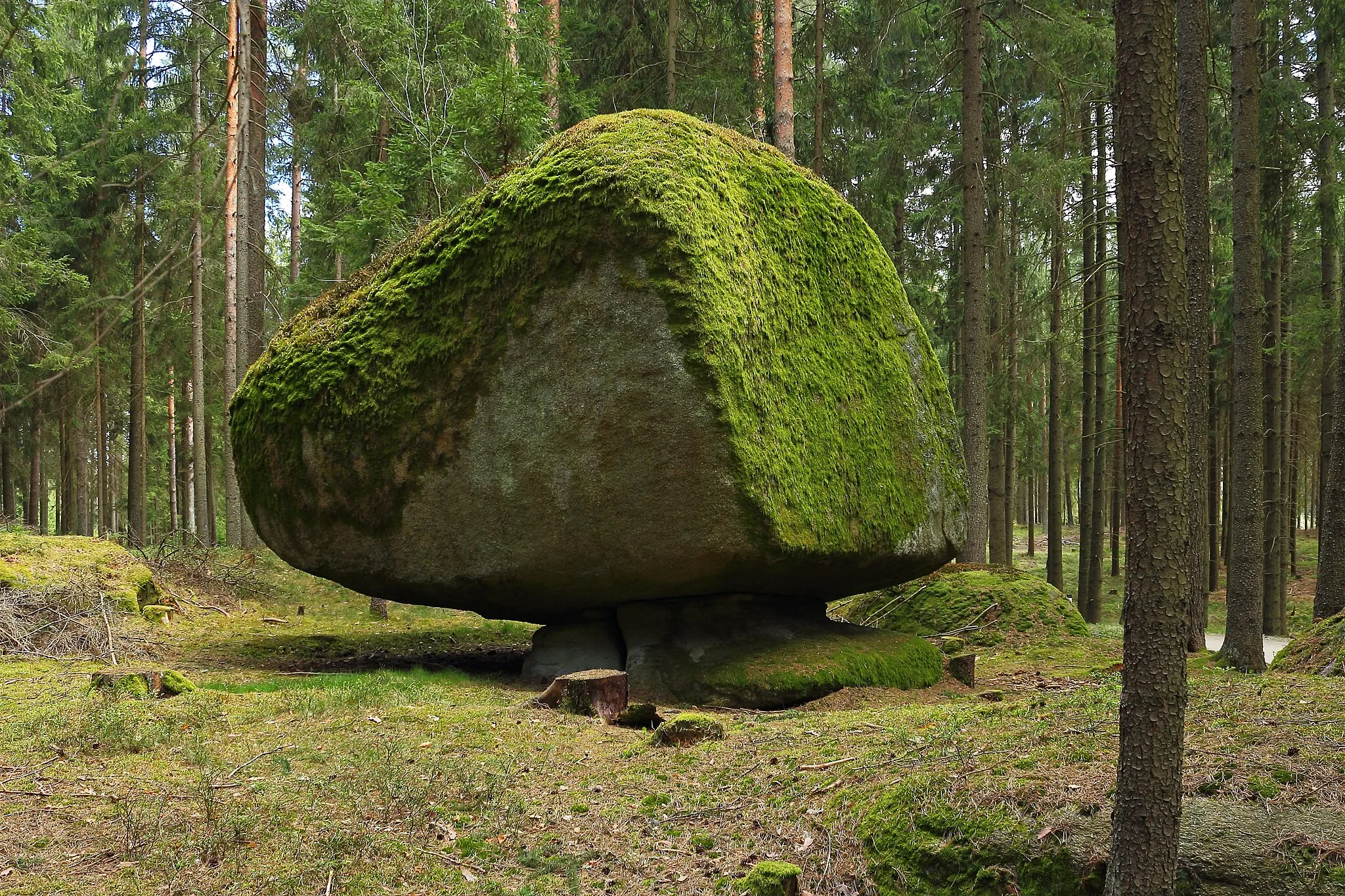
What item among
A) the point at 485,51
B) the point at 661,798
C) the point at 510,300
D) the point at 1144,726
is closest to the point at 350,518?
the point at 510,300

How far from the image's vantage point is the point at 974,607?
10.2m

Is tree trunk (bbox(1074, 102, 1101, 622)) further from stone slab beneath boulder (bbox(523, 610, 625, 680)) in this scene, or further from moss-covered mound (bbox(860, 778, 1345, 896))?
moss-covered mound (bbox(860, 778, 1345, 896))

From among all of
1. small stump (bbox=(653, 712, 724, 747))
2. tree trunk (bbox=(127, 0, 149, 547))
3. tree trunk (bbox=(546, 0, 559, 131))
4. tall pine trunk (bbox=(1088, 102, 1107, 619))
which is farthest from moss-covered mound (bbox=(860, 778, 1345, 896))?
tree trunk (bbox=(127, 0, 149, 547))

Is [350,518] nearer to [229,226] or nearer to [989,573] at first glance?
[989,573]

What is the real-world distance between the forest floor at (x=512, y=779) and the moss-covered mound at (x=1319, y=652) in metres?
0.26

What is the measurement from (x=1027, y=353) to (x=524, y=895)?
17.2 meters

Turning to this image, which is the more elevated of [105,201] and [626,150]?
[105,201]

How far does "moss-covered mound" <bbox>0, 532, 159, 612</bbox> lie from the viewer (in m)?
9.33

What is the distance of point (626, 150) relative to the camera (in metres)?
6.38

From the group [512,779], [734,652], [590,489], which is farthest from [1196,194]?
[512,779]

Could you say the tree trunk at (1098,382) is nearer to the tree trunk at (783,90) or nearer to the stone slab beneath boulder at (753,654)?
the tree trunk at (783,90)

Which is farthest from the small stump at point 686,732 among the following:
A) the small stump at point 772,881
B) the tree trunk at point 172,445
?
the tree trunk at point 172,445

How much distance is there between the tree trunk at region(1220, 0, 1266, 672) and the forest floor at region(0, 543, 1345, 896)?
67cm

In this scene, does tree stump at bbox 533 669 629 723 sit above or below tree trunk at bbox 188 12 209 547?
below
